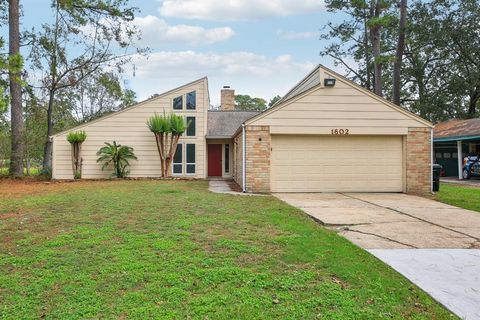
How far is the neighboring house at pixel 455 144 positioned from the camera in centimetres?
1853

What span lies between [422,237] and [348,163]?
646 centimetres

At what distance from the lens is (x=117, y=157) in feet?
54.2

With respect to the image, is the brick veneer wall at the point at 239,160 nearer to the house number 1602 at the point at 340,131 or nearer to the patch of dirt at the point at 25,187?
the house number 1602 at the point at 340,131

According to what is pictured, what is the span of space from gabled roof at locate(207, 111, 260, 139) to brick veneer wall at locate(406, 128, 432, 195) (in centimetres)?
830

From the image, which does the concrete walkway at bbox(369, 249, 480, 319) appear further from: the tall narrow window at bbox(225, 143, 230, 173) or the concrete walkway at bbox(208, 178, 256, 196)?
the tall narrow window at bbox(225, 143, 230, 173)

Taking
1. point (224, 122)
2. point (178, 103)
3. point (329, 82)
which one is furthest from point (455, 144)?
point (178, 103)

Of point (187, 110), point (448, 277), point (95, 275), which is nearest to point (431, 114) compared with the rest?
point (187, 110)

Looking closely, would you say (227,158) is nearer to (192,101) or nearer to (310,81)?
(192,101)

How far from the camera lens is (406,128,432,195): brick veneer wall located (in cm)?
1128

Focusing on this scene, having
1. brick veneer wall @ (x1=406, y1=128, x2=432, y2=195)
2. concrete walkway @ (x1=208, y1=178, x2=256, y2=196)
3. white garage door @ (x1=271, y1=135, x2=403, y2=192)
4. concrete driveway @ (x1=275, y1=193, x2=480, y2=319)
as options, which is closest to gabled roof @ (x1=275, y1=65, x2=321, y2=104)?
white garage door @ (x1=271, y1=135, x2=403, y2=192)

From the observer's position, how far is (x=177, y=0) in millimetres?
14891

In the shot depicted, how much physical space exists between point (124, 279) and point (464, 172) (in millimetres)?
19598

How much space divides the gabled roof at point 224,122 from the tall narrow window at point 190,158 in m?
1.01

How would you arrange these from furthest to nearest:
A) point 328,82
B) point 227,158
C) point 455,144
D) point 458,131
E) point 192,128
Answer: point 455,144 → point 227,158 → point 458,131 → point 192,128 → point 328,82
